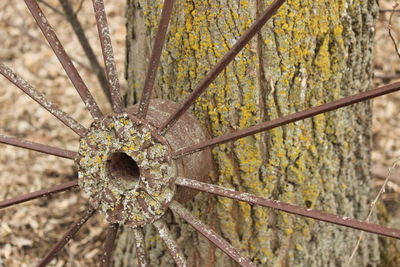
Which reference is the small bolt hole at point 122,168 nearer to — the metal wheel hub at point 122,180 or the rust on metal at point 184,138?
the metal wheel hub at point 122,180

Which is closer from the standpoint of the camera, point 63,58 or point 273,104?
point 63,58

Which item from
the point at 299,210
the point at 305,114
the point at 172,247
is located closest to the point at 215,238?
the point at 172,247

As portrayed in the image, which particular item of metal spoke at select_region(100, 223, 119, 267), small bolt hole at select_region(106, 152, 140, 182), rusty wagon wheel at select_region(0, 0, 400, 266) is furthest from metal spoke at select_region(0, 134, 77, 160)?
metal spoke at select_region(100, 223, 119, 267)

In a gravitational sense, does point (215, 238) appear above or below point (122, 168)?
below

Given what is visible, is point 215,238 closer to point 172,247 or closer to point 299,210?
point 172,247

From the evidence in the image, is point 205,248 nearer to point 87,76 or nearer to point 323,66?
point 323,66

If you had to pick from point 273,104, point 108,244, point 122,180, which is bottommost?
point 108,244

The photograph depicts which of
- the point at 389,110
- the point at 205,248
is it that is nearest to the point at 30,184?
the point at 205,248
